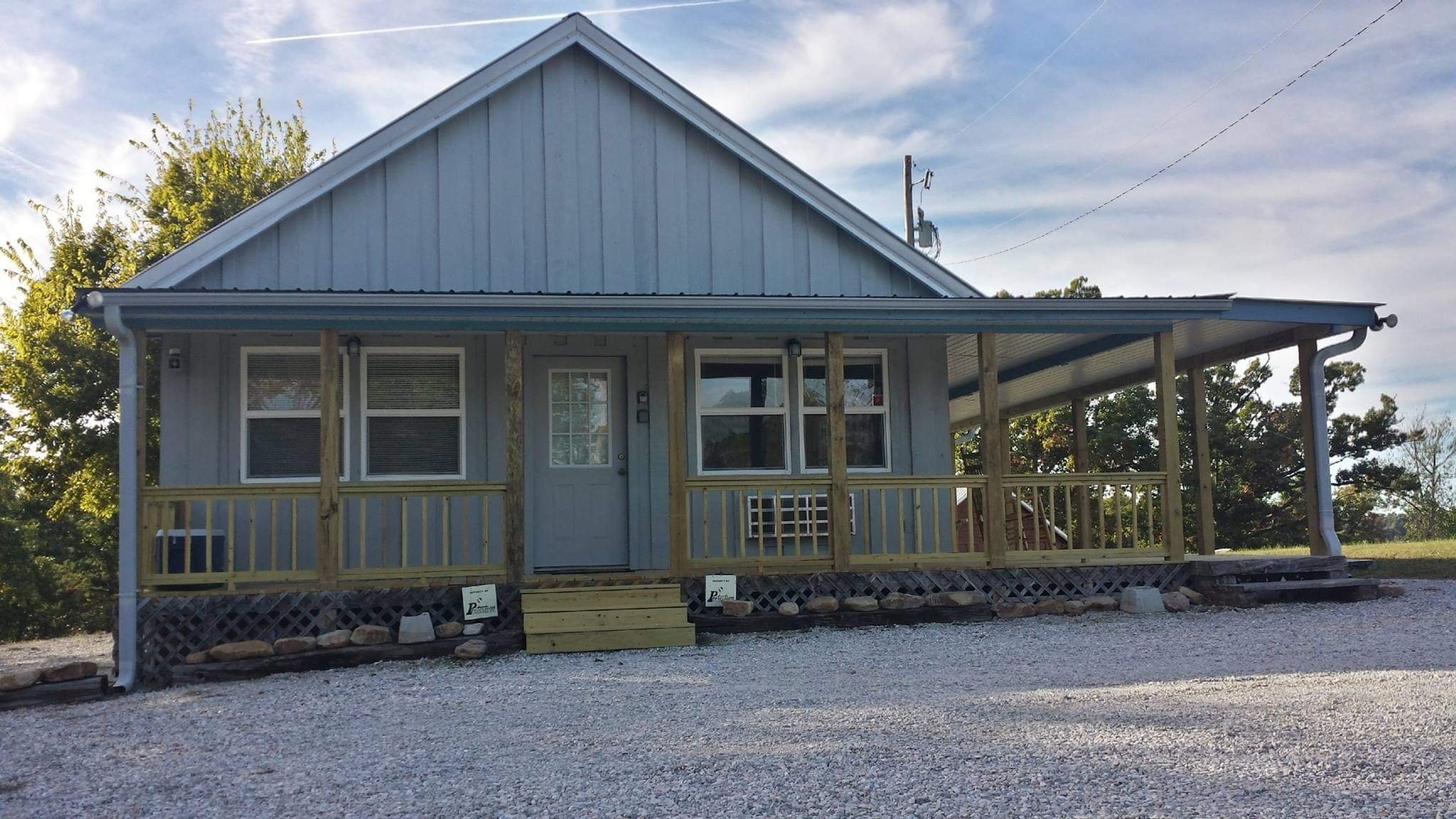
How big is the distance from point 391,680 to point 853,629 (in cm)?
382

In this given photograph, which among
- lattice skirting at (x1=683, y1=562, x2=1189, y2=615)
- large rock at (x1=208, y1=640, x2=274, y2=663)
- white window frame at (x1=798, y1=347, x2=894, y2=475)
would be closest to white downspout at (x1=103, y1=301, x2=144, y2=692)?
large rock at (x1=208, y1=640, x2=274, y2=663)

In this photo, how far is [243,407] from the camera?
10492mm

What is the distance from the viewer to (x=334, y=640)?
881cm

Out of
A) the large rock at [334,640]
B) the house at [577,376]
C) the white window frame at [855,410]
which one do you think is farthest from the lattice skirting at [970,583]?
the large rock at [334,640]

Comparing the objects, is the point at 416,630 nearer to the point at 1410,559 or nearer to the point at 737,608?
the point at 737,608

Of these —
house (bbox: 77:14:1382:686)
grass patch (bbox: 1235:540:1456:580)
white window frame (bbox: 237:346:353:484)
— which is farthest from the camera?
grass patch (bbox: 1235:540:1456:580)

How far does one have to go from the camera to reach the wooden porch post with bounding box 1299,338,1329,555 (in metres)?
11.4

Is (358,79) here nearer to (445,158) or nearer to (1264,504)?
(445,158)

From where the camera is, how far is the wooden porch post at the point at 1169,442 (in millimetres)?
10500

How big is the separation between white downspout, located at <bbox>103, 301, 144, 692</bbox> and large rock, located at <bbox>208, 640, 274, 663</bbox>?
61cm

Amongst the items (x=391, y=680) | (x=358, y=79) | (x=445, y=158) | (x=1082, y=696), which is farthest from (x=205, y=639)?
(x=358, y=79)

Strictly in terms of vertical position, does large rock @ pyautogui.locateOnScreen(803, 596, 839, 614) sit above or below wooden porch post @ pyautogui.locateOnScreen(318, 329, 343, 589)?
below

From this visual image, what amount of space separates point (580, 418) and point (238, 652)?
3.76m

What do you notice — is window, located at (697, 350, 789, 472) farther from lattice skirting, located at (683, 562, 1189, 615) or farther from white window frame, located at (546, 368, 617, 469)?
lattice skirting, located at (683, 562, 1189, 615)
